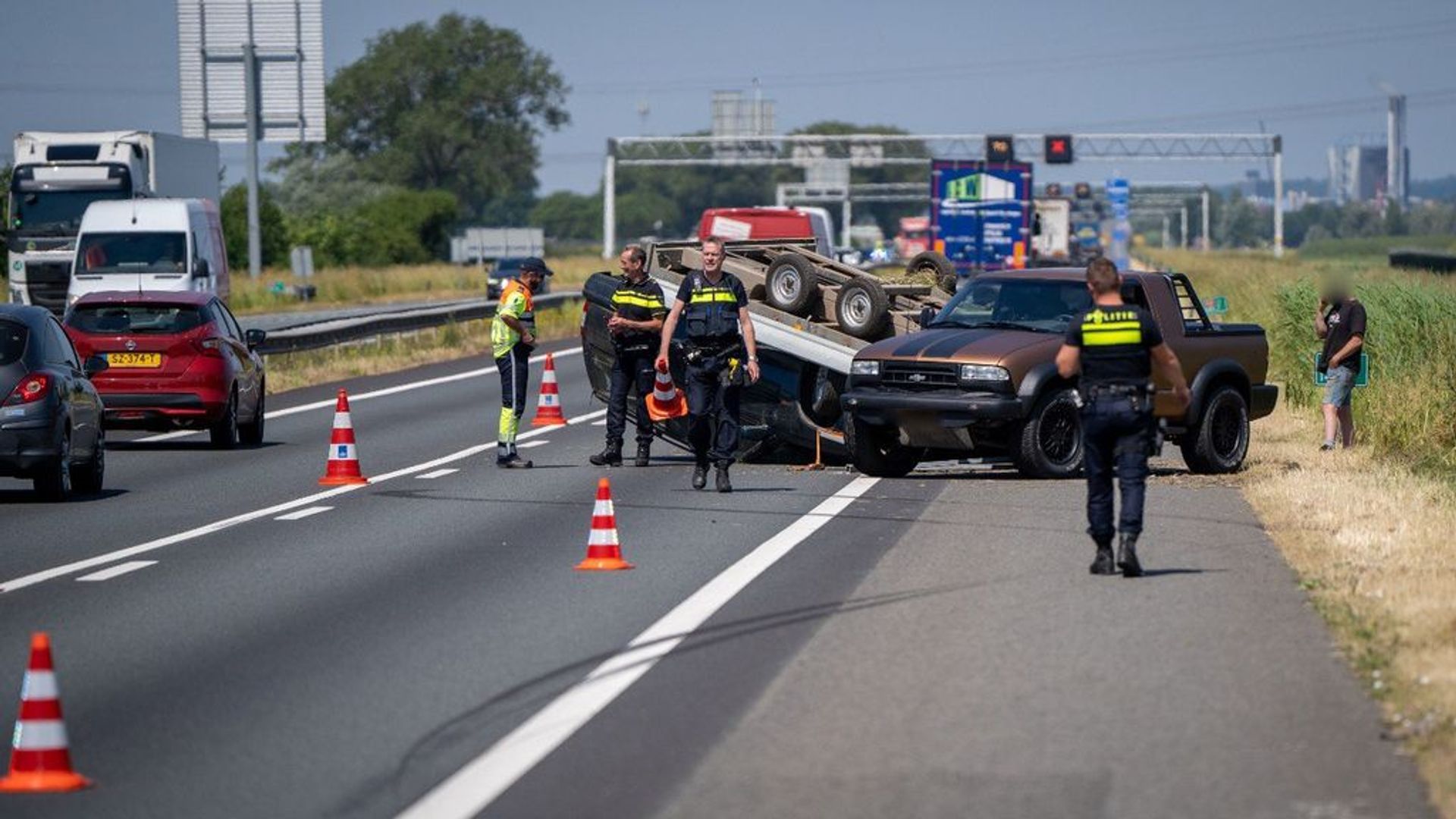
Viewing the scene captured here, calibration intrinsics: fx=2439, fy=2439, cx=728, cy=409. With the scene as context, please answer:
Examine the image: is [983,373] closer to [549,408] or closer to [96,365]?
[96,365]

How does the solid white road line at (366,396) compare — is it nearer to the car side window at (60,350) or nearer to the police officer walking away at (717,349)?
the car side window at (60,350)

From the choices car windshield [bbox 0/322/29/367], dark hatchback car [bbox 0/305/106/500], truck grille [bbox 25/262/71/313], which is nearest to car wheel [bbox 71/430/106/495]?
dark hatchback car [bbox 0/305/106/500]

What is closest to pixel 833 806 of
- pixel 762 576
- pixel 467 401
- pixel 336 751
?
pixel 336 751

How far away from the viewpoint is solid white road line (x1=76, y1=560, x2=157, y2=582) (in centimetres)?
1287

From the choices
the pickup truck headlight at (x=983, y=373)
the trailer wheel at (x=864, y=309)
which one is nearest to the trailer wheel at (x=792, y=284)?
the trailer wheel at (x=864, y=309)

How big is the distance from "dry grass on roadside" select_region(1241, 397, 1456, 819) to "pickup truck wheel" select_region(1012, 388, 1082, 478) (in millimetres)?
1323

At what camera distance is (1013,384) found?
17.7 metres

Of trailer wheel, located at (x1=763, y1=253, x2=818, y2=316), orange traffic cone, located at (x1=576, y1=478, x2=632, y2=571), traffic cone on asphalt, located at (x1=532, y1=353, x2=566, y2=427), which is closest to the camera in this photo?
orange traffic cone, located at (x1=576, y1=478, x2=632, y2=571)

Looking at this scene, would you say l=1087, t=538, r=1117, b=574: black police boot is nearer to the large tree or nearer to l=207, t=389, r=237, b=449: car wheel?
l=207, t=389, r=237, b=449: car wheel

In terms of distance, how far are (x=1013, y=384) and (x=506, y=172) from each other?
133 meters

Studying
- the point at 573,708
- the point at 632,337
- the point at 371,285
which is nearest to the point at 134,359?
the point at 632,337

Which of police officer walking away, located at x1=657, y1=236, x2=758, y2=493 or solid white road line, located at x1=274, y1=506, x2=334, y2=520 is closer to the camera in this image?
solid white road line, located at x1=274, y1=506, x2=334, y2=520

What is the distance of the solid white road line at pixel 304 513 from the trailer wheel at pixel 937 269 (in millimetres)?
7503

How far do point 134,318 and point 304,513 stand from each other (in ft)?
23.7
